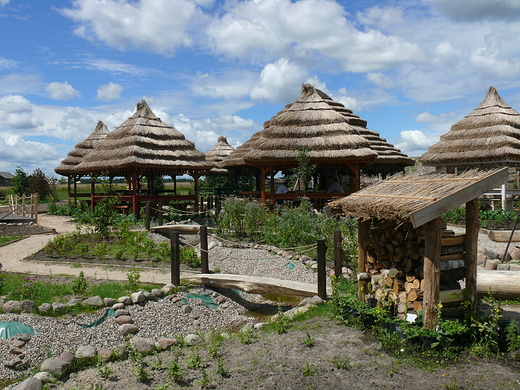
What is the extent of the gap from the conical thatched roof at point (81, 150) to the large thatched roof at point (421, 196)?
24320 millimetres

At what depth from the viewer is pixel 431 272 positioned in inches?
195

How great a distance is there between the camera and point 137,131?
61.6 feet

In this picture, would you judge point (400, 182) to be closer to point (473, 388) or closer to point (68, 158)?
point (473, 388)

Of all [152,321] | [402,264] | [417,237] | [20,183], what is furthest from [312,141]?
[20,183]

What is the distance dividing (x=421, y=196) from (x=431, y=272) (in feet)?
2.86

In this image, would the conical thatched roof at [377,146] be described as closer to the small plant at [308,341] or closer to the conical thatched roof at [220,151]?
the conical thatched roof at [220,151]

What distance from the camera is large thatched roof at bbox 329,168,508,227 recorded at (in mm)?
4621

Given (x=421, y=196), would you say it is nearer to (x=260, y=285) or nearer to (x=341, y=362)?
(x=341, y=362)

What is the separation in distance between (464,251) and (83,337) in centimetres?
532

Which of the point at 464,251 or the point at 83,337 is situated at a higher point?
the point at 464,251

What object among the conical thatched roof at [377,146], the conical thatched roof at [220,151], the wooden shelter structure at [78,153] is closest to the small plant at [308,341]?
the conical thatched roof at [377,146]

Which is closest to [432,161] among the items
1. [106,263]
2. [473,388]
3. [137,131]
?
[137,131]

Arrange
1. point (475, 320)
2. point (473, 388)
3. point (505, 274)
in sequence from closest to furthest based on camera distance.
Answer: point (473, 388) → point (475, 320) → point (505, 274)

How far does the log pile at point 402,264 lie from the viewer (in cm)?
538
